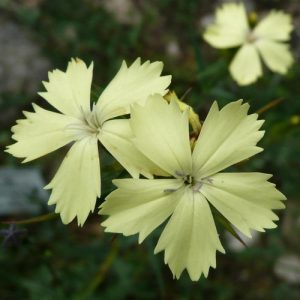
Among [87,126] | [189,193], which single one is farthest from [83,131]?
[189,193]

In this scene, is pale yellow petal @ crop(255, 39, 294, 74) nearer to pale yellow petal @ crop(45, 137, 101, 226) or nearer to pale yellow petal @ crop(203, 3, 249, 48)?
pale yellow petal @ crop(203, 3, 249, 48)

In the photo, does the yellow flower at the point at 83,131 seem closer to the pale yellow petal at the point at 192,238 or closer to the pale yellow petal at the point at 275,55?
the pale yellow petal at the point at 192,238

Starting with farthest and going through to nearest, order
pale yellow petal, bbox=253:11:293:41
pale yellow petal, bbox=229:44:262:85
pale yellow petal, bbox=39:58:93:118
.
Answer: pale yellow petal, bbox=253:11:293:41 → pale yellow petal, bbox=229:44:262:85 → pale yellow petal, bbox=39:58:93:118

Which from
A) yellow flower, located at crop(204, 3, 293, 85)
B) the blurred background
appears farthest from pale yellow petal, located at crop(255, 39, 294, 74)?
the blurred background

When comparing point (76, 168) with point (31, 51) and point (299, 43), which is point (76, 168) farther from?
point (299, 43)

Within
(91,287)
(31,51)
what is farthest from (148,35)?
(91,287)

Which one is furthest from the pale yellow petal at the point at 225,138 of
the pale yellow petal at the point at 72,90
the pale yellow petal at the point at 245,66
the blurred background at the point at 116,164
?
the pale yellow petal at the point at 245,66

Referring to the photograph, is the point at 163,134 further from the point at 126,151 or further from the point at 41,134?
the point at 41,134
